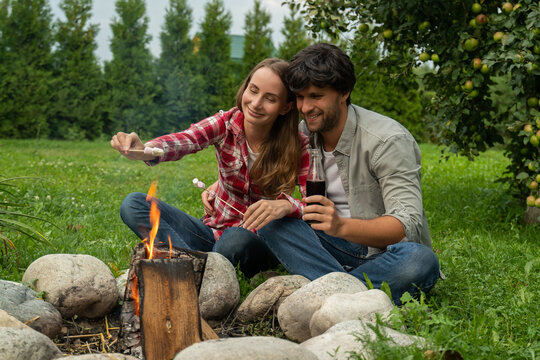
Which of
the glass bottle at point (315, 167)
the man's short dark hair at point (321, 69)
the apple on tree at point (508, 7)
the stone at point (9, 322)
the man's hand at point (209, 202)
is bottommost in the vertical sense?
the stone at point (9, 322)

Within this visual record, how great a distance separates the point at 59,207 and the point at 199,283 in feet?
9.76

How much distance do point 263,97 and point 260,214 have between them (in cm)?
68

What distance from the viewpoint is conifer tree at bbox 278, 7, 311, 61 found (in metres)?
14.9

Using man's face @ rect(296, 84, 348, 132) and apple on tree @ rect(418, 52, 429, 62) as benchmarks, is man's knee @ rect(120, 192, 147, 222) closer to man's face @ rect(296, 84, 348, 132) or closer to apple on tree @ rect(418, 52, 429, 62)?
man's face @ rect(296, 84, 348, 132)

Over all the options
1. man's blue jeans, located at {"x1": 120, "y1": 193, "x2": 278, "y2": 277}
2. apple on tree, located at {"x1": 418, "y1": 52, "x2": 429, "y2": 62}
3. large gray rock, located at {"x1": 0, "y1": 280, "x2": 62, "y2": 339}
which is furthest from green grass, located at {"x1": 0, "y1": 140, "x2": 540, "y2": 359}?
apple on tree, located at {"x1": 418, "y1": 52, "x2": 429, "y2": 62}

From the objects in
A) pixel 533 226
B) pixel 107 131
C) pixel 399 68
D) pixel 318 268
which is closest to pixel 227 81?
pixel 107 131

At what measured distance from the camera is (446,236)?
174 inches

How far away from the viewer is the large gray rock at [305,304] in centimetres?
250

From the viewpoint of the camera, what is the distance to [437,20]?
15.2 feet

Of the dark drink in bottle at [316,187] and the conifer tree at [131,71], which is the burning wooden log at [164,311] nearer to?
the dark drink in bottle at [316,187]

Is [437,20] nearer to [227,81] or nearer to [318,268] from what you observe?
[318,268]

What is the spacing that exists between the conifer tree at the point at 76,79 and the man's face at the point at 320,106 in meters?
12.4

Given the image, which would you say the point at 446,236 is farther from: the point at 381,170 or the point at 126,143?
the point at 126,143

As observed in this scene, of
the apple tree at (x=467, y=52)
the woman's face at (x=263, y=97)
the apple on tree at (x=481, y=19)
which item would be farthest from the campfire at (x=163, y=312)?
the apple on tree at (x=481, y=19)
